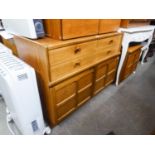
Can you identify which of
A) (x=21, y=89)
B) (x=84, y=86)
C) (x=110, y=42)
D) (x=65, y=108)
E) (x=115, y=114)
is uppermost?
(x=110, y=42)

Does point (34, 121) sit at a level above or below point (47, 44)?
below

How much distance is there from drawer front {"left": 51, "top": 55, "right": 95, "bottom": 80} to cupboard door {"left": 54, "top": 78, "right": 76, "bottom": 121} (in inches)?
3.5

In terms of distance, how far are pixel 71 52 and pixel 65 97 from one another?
0.42m

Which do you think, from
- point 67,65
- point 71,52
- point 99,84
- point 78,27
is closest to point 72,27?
point 78,27

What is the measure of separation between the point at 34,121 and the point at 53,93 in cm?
28

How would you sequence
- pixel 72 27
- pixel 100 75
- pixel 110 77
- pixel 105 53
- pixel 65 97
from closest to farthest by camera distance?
1. pixel 72 27
2. pixel 65 97
3. pixel 105 53
4. pixel 100 75
5. pixel 110 77

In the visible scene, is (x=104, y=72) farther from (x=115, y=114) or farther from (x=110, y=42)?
(x=115, y=114)

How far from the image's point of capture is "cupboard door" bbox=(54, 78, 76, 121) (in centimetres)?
106

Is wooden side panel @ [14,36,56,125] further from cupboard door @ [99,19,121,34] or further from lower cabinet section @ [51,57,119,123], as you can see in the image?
cupboard door @ [99,19,121,34]

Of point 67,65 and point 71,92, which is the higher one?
point 67,65

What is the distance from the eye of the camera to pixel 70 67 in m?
1.04
